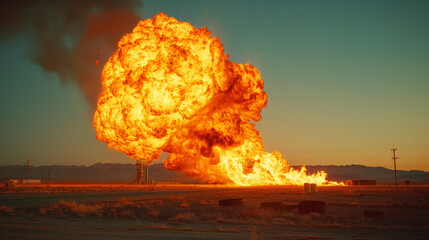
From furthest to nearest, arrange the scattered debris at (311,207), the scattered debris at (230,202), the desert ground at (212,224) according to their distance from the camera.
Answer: the scattered debris at (230,202) → the scattered debris at (311,207) → the desert ground at (212,224)

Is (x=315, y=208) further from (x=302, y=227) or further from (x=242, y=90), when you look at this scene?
(x=242, y=90)

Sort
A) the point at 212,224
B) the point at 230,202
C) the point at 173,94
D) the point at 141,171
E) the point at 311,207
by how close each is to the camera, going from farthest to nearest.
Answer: the point at 141,171 → the point at 173,94 → the point at 230,202 → the point at 311,207 → the point at 212,224

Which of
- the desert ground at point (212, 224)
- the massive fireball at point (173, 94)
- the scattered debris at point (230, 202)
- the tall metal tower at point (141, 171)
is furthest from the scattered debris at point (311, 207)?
the tall metal tower at point (141, 171)

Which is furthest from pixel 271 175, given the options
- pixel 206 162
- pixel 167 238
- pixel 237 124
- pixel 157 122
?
pixel 167 238

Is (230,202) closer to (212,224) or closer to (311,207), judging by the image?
(311,207)

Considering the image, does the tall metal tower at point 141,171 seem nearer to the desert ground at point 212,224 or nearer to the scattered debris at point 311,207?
the desert ground at point 212,224

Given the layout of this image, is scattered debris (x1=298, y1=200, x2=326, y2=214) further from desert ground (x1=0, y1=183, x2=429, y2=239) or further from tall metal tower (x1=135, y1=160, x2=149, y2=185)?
tall metal tower (x1=135, y1=160, x2=149, y2=185)

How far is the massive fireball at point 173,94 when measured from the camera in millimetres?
50625

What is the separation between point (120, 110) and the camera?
168ft

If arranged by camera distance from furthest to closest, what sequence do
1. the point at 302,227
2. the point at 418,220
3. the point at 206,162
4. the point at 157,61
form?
the point at 206,162 < the point at 157,61 < the point at 418,220 < the point at 302,227

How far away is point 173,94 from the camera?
168ft

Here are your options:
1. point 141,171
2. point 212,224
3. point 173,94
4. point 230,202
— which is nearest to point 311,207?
point 230,202

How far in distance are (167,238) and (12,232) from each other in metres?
7.38

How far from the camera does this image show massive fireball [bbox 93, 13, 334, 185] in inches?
1993
